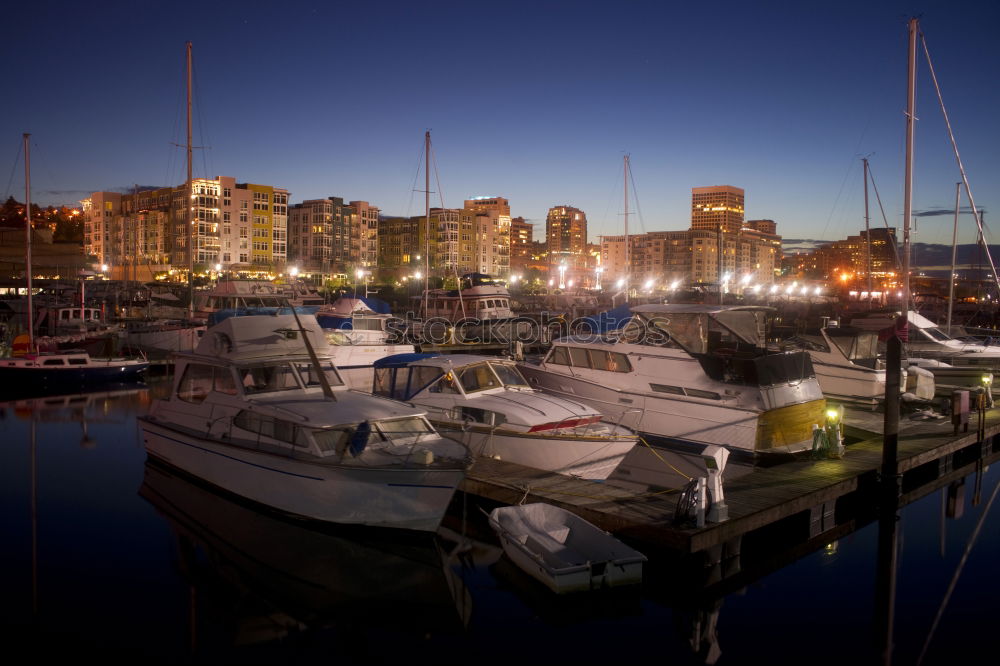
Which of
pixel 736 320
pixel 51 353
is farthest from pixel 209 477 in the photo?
pixel 51 353

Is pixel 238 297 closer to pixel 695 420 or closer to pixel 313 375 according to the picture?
pixel 313 375

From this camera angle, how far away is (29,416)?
72.0 ft

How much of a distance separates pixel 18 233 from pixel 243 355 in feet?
323

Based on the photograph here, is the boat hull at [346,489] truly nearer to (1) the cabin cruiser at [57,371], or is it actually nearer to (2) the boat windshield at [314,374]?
(2) the boat windshield at [314,374]

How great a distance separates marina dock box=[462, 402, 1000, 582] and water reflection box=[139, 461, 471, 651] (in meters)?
1.97

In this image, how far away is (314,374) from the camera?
1373 centimetres

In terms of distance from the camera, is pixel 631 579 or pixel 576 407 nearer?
pixel 631 579

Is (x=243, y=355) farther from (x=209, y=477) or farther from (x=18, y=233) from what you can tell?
(x=18, y=233)

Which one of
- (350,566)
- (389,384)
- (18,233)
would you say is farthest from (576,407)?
(18,233)

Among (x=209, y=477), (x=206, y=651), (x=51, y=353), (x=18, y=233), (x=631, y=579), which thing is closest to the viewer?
(x=206, y=651)

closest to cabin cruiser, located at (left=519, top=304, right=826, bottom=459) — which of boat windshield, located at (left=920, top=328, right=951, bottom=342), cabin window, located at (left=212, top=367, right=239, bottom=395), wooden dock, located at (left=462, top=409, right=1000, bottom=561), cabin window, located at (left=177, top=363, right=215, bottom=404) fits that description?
wooden dock, located at (left=462, top=409, right=1000, bottom=561)

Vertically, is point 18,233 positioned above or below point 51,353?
above

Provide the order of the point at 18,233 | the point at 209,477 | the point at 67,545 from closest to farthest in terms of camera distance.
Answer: the point at 67,545 < the point at 209,477 < the point at 18,233

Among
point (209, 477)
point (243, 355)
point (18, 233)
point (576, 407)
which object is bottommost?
point (209, 477)
